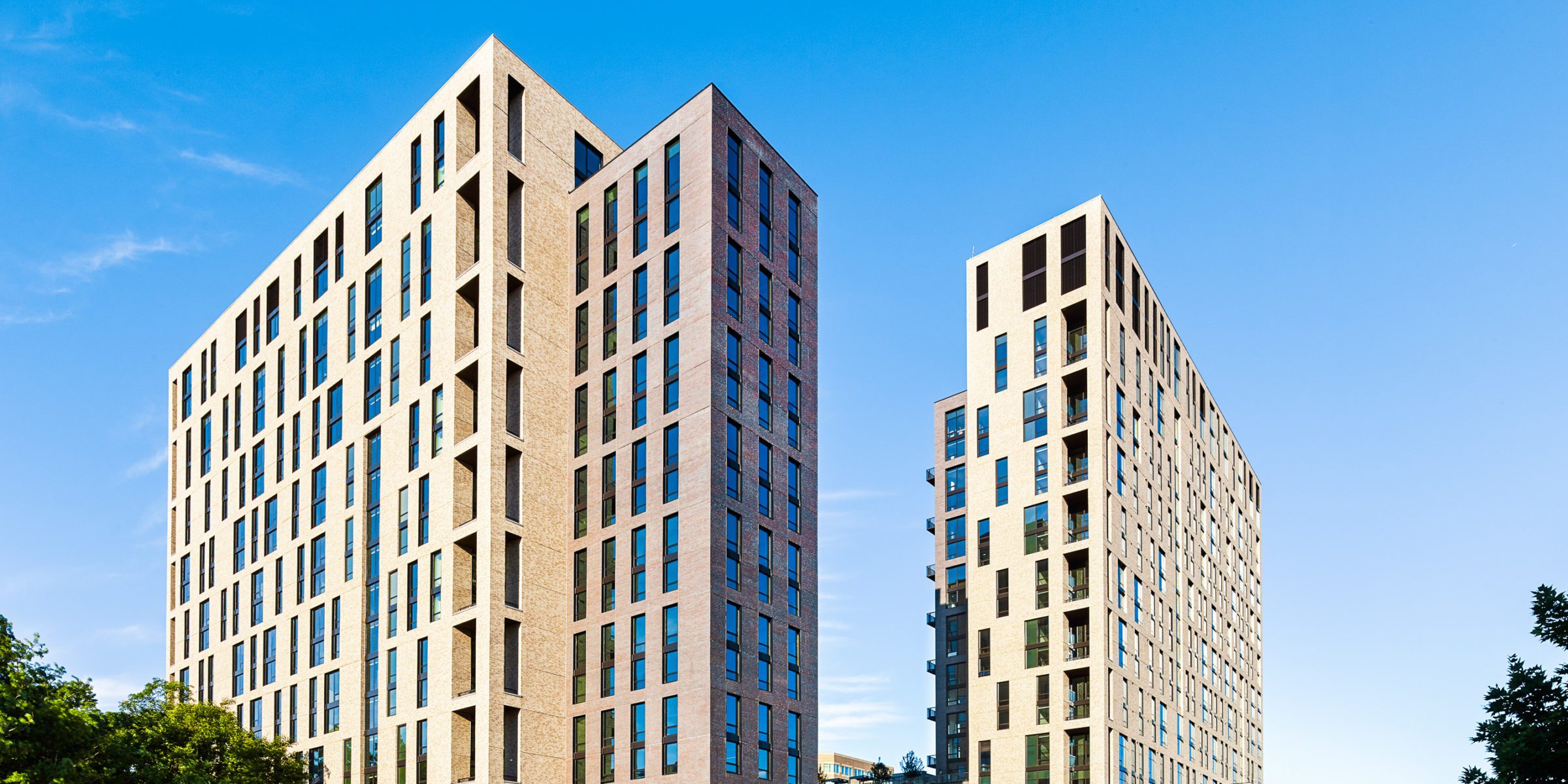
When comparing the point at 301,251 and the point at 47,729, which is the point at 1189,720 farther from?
the point at 47,729

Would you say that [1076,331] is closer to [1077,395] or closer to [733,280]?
[1077,395]

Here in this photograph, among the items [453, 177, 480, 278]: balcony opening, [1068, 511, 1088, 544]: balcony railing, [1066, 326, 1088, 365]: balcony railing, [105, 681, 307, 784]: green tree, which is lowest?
[105, 681, 307, 784]: green tree

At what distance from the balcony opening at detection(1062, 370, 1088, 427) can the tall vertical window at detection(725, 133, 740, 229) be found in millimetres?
27881

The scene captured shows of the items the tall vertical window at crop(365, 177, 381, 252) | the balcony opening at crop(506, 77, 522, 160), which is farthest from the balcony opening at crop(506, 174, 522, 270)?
the tall vertical window at crop(365, 177, 381, 252)

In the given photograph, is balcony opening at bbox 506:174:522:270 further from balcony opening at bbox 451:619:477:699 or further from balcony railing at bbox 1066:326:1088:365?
balcony railing at bbox 1066:326:1088:365

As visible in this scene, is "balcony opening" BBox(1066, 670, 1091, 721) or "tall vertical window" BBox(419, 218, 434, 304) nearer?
"tall vertical window" BBox(419, 218, 434, 304)

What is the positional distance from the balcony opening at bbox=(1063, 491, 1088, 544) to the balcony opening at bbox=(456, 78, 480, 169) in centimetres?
3990

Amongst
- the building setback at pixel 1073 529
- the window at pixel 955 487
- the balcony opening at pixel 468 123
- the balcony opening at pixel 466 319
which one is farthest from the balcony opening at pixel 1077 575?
the balcony opening at pixel 468 123

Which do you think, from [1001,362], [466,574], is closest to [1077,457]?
[1001,362]

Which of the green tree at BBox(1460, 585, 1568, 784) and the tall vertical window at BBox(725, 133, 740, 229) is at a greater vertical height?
the tall vertical window at BBox(725, 133, 740, 229)

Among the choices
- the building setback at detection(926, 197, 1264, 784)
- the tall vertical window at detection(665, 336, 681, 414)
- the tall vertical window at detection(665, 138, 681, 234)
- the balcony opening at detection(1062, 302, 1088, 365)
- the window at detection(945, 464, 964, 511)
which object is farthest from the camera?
the window at detection(945, 464, 964, 511)

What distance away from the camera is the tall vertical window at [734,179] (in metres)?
63.0

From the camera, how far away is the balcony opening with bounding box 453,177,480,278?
213 ft

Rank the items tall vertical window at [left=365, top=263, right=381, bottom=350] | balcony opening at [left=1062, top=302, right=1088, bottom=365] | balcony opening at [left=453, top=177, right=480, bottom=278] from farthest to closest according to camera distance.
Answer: balcony opening at [left=1062, top=302, right=1088, bottom=365] → tall vertical window at [left=365, top=263, right=381, bottom=350] → balcony opening at [left=453, top=177, right=480, bottom=278]
